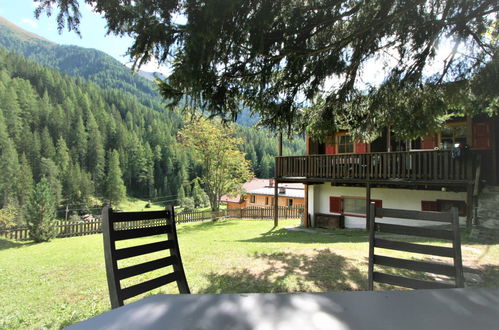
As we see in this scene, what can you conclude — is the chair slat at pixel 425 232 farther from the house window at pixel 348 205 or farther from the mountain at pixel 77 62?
the mountain at pixel 77 62

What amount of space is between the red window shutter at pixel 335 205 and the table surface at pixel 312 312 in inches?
501

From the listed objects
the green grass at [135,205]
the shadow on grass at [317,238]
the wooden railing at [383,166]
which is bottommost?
the green grass at [135,205]

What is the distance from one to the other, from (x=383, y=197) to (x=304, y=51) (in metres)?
9.76

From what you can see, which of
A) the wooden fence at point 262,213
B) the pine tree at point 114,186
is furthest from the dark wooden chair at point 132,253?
the pine tree at point 114,186

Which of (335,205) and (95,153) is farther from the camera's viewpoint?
(95,153)

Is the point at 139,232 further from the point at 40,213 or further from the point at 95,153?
the point at 95,153

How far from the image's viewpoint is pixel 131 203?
247 ft

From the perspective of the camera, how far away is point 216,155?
22.2 meters

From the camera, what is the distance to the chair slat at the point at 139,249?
1885 mm

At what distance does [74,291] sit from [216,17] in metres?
4.56

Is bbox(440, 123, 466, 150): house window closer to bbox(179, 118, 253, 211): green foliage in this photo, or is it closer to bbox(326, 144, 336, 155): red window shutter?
bbox(326, 144, 336, 155): red window shutter

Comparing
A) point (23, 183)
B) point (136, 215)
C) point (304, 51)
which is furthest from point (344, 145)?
point (23, 183)

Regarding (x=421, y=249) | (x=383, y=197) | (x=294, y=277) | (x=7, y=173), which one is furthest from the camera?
(x=7, y=173)

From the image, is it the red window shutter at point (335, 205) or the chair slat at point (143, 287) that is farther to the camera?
the red window shutter at point (335, 205)
